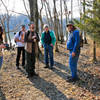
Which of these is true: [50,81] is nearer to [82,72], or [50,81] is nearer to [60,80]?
[60,80]

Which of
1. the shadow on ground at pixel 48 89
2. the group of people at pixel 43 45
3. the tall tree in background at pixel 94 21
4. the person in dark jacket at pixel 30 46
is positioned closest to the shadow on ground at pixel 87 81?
the group of people at pixel 43 45

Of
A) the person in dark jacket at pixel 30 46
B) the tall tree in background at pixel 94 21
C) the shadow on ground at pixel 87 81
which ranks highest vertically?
the tall tree in background at pixel 94 21

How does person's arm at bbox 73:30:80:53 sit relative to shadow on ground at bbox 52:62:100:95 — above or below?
above

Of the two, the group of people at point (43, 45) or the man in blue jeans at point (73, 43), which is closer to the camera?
the man in blue jeans at point (73, 43)

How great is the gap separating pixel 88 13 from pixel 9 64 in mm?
4458

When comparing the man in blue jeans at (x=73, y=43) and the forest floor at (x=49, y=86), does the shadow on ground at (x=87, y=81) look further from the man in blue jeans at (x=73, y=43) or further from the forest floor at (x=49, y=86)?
the man in blue jeans at (x=73, y=43)

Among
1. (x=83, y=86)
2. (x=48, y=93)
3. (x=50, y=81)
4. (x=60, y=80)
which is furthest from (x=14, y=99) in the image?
(x=83, y=86)

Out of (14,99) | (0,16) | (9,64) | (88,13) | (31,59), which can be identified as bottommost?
(14,99)

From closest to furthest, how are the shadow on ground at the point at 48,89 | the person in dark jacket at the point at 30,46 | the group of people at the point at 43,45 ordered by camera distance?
the shadow on ground at the point at 48,89, the group of people at the point at 43,45, the person in dark jacket at the point at 30,46

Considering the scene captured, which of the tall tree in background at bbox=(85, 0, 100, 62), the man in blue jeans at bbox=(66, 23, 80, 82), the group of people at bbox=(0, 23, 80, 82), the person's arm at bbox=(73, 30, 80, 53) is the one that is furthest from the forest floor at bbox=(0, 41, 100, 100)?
the tall tree in background at bbox=(85, 0, 100, 62)

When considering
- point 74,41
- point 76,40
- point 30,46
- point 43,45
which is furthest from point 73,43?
point 43,45

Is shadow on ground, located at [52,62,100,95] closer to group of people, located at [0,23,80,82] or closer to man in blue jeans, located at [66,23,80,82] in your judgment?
group of people, located at [0,23,80,82]

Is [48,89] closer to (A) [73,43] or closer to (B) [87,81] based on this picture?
(B) [87,81]

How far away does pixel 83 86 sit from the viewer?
4055mm
